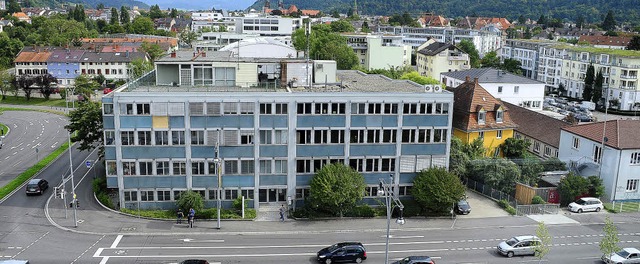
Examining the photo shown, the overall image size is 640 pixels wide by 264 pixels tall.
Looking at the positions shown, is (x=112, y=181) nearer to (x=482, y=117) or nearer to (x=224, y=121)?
(x=224, y=121)

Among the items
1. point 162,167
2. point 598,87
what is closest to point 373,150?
point 162,167

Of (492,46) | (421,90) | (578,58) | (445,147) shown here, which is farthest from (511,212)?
(492,46)

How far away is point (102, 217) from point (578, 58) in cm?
11052

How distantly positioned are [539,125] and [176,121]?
149 ft

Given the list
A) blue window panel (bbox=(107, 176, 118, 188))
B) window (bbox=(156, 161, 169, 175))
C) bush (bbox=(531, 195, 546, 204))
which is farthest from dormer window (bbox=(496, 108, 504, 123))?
blue window panel (bbox=(107, 176, 118, 188))

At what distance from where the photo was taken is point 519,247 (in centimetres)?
4284

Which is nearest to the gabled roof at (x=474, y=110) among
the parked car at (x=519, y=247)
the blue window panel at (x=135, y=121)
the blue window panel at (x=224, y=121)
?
the parked car at (x=519, y=247)

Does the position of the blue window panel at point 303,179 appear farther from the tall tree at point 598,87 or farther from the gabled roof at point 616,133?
the tall tree at point 598,87

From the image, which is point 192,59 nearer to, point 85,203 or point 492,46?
point 85,203

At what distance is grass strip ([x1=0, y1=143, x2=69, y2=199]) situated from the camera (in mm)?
56881

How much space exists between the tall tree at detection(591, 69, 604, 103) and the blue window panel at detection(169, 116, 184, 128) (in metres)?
96.0

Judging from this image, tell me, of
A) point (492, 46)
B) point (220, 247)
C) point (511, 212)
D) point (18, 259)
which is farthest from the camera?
point (492, 46)

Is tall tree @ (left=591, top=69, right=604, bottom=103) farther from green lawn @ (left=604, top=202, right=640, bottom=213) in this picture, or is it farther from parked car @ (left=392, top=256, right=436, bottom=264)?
parked car @ (left=392, top=256, right=436, bottom=264)

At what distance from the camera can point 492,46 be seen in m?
196
